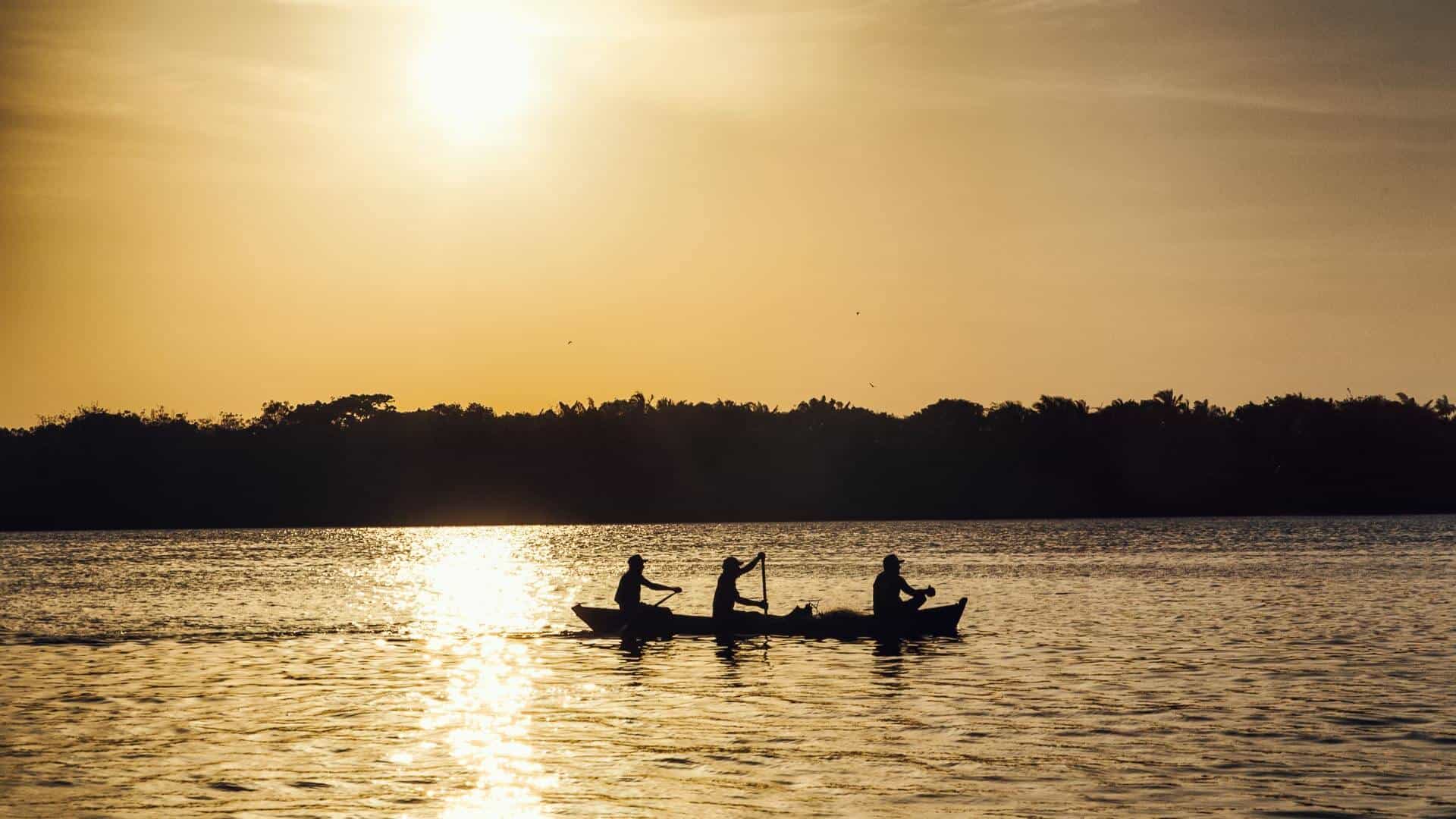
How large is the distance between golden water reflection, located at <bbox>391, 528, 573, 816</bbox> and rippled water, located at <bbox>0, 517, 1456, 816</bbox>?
0.36ft

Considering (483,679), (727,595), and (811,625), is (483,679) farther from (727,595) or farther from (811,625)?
(811,625)

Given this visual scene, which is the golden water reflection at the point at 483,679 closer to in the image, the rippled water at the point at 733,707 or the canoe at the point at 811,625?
the rippled water at the point at 733,707

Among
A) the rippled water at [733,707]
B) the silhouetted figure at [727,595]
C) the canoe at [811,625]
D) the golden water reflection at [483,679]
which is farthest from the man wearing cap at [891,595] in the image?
the golden water reflection at [483,679]

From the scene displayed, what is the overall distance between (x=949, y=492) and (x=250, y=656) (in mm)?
146747

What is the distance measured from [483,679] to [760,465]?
152 metres

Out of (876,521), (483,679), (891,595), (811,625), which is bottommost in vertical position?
(483,679)

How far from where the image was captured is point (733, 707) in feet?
90.8

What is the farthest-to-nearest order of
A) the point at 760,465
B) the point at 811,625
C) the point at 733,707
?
the point at 760,465, the point at 811,625, the point at 733,707

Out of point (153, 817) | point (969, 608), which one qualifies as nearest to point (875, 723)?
point (153, 817)

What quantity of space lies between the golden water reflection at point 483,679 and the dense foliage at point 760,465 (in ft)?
318

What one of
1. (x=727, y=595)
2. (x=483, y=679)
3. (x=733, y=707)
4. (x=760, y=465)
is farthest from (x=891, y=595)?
(x=760, y=465)

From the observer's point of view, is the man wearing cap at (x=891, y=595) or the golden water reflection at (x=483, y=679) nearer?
the golden water reflection at (x=483, y=679)

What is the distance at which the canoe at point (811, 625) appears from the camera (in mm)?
38688

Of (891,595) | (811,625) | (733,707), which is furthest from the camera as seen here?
(811,625)
